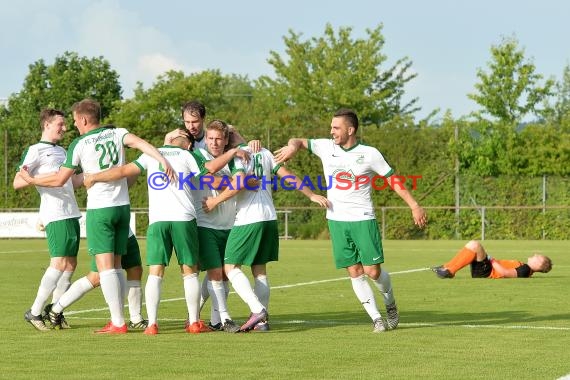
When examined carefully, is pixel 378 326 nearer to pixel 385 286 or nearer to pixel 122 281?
pixel 385 286

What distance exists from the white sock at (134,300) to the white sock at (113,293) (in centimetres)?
52

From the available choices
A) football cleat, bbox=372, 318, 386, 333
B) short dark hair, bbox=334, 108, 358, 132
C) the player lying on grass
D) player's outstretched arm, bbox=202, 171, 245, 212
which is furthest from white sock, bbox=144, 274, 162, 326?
the player lying on grass

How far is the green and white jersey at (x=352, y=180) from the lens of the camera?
11453 mm

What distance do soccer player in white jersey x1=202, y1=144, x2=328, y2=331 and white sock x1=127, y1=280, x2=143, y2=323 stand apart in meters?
0.97

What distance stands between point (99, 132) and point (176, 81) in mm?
58246

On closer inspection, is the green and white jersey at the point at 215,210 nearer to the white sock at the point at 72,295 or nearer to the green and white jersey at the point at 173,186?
the green and white jersey at the point at 173,186

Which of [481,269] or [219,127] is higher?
[219,127]

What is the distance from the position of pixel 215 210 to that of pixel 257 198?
1.36 feet

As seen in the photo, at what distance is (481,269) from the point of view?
19156mm

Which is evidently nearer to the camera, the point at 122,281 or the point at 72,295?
the point at 122,281

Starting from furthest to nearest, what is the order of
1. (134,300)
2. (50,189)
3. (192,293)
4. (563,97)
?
(563,97) → (50,189) → (134,300) → (192,293)

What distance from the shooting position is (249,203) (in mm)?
11500

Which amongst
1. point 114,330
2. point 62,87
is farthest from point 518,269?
point 62,87

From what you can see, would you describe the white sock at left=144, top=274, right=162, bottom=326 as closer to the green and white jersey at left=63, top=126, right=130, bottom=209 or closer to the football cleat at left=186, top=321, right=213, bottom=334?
the football cleat at left=186, top=321, right=213, bottom=334
